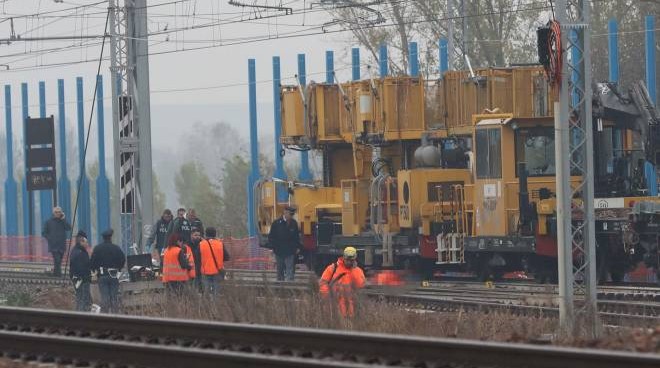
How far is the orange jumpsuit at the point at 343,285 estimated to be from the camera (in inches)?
634

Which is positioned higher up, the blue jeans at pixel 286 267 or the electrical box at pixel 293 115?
the electrical box at pixel 293 115

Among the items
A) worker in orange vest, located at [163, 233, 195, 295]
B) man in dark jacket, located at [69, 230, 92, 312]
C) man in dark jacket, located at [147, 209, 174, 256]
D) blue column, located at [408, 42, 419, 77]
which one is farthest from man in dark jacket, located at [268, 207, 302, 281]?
blue column, located at [408, 42, 419, 77]

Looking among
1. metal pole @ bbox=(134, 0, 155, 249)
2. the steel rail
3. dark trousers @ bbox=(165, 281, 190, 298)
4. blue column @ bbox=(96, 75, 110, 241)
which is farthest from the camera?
blue column @ bbox=(96, 75, 110, 241)

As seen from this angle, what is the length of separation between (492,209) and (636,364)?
18.5m

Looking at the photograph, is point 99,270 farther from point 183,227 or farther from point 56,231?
point 56,231

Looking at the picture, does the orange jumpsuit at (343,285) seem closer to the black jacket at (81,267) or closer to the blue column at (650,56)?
the black jacket at (81,267)

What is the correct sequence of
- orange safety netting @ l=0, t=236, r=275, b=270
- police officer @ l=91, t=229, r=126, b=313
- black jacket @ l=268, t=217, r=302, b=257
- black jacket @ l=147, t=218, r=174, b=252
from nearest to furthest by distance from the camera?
police officer @ l=91, t=229, r=126, b=313
black jacket @ l=147, t=218, r=174, b=252
black jacket @ l=268, t=217, r=302, b=257
orange safety netting @ l=0, t=236, r=275, b=270

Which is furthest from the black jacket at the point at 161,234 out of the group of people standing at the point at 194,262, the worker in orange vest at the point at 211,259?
the worker in orange vest at the point at 211,259

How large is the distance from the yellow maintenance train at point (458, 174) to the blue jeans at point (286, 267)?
64.4 inches

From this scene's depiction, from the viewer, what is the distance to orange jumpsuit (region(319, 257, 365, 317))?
16.1 metres

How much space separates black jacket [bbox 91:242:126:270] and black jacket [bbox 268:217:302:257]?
7994mm

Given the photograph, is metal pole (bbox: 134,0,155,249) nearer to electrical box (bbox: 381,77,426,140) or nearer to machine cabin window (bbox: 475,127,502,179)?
electrical box (bbox: 381,77,426,140)

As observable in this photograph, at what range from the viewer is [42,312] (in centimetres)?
1466

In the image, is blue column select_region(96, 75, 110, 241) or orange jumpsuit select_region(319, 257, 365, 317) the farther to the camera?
blue column select_region(96, 75, 110, 241)
